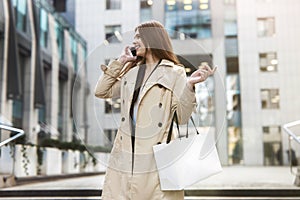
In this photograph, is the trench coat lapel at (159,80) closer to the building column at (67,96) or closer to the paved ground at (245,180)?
the paved ground at (245,180)

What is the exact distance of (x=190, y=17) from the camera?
3.85 m

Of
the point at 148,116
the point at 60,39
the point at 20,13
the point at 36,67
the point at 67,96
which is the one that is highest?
the point at 20,13

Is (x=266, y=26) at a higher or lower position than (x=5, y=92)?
higher

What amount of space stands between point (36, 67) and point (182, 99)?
5.48m

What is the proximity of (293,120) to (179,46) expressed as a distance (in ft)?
10.8

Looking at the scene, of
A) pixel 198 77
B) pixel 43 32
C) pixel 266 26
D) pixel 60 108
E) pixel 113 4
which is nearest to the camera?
pixel 198 77

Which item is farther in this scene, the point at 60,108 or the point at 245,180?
the point at 60,108

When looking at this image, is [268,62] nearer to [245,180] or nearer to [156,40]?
[245,180]

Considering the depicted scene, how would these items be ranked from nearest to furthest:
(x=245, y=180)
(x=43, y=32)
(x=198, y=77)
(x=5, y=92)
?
(x=198, y=77)
(x=245, y=180)
(x=5, y=92)
(x=43, y=32)

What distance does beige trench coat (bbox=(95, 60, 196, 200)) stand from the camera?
0.97 m

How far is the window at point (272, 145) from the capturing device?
4.42m

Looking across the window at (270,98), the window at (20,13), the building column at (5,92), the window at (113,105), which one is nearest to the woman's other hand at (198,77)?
the window at (113,105)

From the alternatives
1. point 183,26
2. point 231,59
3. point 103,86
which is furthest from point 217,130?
point 231,59

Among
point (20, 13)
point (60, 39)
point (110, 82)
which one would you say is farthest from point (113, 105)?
point (20, 13)
